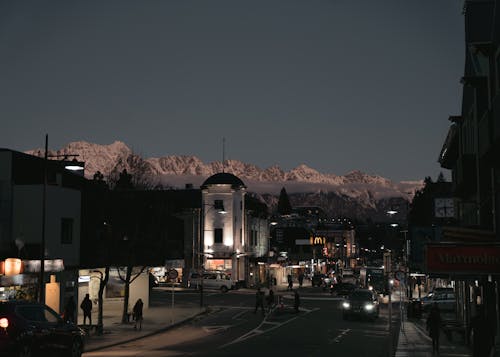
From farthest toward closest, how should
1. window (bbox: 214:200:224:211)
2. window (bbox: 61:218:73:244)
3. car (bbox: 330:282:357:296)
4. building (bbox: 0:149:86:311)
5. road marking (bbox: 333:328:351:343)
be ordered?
window (bbox: 214:200:224:211), car (bbox: 330:282:357:296), window (bbox: 61:218:73:244), building (bbox: 0:149:86:311), road marking (bbox: 333:328:351:343)

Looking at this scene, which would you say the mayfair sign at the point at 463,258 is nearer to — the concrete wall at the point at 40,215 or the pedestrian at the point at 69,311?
the pedestrian at the point at 69,311

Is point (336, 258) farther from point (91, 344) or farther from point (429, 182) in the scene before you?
point (91, 344)

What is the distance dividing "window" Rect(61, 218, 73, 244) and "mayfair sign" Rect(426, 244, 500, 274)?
25.4 m

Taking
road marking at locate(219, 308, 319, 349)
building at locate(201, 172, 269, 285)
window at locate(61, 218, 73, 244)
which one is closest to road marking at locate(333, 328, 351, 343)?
road marking at locate(219, 308, 319, 349)

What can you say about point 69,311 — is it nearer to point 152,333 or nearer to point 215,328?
point 152,333

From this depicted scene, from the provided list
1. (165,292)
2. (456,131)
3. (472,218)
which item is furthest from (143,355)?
(165,292)

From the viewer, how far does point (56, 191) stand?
37.9 m

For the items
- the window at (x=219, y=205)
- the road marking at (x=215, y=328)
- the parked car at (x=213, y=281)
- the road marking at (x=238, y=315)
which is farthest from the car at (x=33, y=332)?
the window at (x=219, y=205)

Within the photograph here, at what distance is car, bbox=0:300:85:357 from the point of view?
59.8 feet

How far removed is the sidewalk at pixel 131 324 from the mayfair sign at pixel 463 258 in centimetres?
1597

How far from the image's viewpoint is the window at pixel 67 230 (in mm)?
38969

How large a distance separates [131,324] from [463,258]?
26.9 meters

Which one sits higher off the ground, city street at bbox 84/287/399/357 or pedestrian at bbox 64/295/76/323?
pedestrian at bbox 64/295/76/323

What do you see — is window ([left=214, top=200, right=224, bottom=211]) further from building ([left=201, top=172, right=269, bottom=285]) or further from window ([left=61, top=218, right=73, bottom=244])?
window ([left=61, top=218, right=73, bottom=244])
